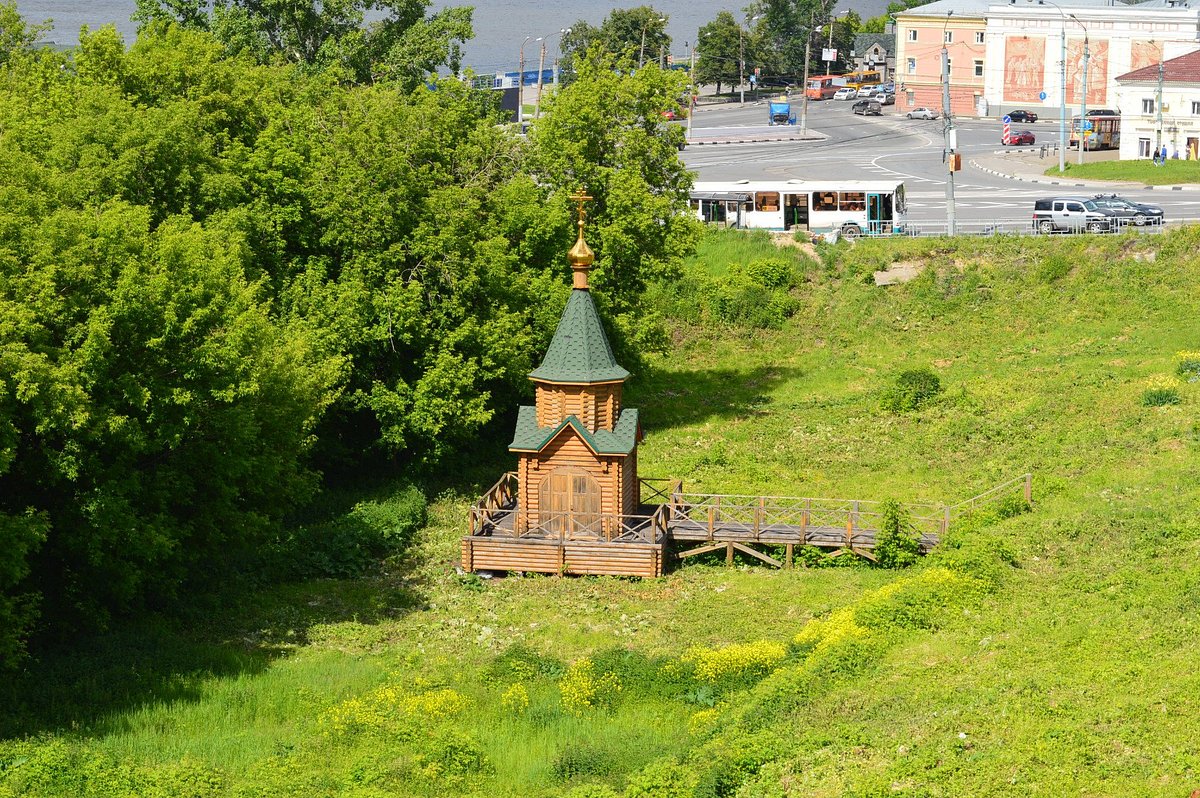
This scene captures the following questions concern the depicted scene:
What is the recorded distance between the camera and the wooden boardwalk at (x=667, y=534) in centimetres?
3481

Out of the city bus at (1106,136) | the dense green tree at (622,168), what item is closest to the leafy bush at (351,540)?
the dense green tree at (622,168)

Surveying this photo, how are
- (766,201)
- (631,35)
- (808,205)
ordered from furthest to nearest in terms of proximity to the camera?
1. (631,35)
2. (766,201)
3. (808,205)

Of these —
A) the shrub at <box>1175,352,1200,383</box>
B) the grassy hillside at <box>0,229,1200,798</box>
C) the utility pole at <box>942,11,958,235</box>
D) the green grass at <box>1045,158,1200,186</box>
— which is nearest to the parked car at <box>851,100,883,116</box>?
the green grass at <box>1045,158,1200,186</box>

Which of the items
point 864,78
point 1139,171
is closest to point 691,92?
point 1139,171

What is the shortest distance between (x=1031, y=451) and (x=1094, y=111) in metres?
59.1

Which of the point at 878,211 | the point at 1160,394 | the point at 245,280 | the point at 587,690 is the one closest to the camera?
the point at 587,690

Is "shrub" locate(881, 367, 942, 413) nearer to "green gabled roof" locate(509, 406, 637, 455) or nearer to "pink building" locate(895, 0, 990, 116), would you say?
"green gabled roof" locate(509, 406, 637, 455)

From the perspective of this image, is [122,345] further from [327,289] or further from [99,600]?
[327,289]

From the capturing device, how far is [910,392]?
154 ft

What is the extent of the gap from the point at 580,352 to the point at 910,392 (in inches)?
611

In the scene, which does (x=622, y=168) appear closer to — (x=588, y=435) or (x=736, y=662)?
(x=588, y=435)

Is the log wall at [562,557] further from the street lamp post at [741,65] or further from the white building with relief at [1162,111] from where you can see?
the street lamp post at [741,65]

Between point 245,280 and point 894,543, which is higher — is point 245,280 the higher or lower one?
the higher one

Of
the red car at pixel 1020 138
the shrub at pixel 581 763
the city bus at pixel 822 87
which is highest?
the city bus at pixel 822 87
